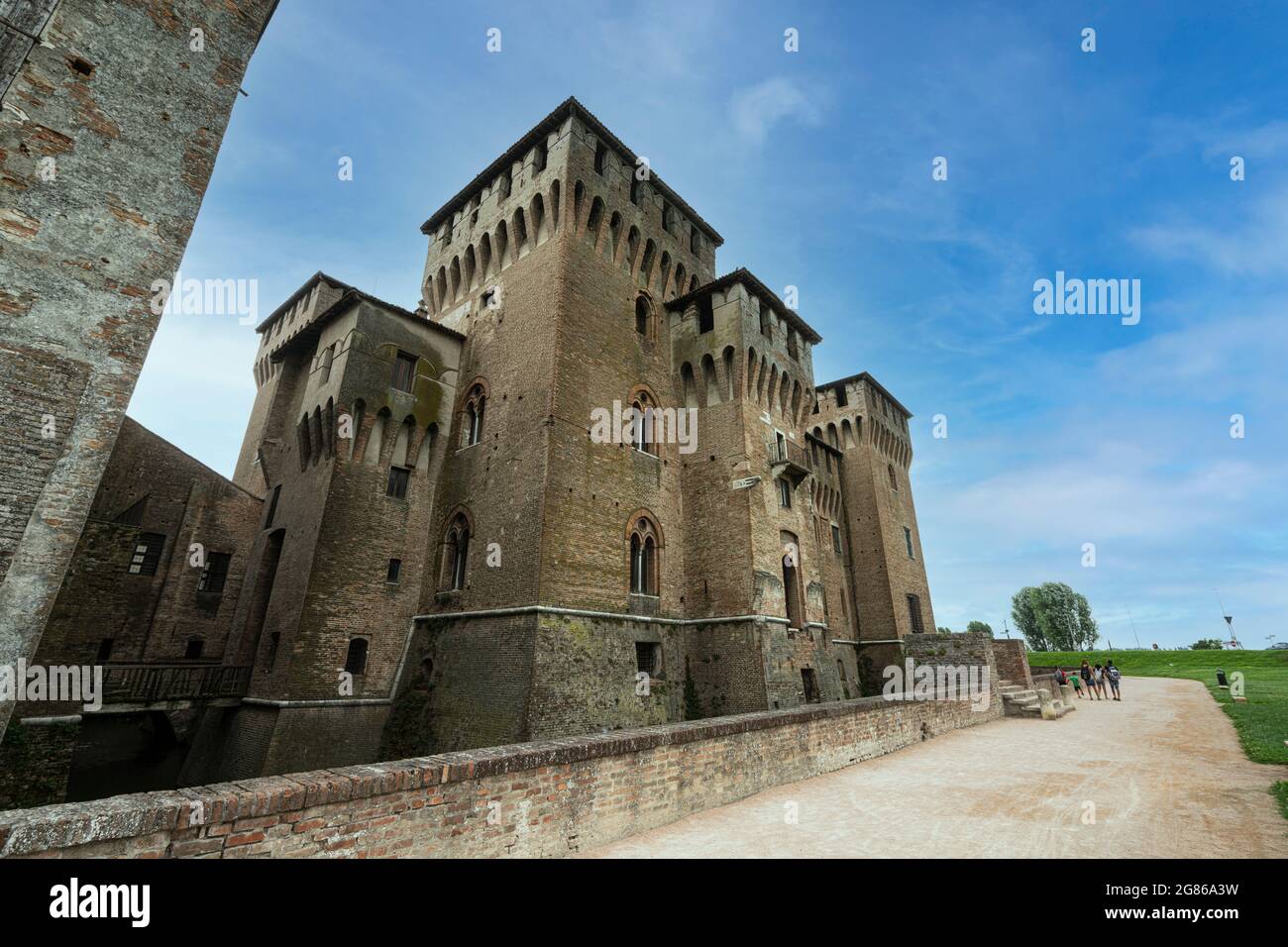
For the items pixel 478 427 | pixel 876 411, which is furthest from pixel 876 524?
pixel 478 427

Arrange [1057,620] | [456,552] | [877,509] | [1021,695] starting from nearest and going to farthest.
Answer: [456,552], [1021,695], [877,509], [1057,620]

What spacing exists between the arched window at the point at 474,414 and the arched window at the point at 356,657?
6.63 m

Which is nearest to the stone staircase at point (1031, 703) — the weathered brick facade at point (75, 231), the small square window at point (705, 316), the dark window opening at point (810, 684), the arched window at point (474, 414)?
the dark window opening at point (810, 684)

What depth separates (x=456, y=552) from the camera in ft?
54.5

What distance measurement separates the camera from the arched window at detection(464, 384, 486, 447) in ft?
58.4

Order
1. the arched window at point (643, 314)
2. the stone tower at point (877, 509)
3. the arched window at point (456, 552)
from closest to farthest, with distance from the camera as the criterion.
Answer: the arched window at point (456, 552) < the arched window at point (643, 314) < the stone tower at point (877, 509)

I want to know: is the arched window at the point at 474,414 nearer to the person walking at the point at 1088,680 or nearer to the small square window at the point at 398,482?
the small square window at the point at 398,482

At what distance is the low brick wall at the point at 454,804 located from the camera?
3.83 meters

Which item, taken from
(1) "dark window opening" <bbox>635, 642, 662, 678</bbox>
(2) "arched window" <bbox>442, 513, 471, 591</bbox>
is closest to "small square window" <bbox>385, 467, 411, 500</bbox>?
(2) "arched window" <bbox>442, 513, 471, 591</bbox>

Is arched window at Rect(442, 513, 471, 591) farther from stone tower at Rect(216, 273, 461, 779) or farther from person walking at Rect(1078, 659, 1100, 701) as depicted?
person walking at Rect(1078, 659, 1100, 701)

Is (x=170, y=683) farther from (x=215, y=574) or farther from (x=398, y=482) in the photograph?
(x=398, y=482)

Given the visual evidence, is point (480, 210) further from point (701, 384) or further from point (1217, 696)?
point (1217, 696)

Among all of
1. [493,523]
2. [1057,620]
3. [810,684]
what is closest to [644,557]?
[493,523]

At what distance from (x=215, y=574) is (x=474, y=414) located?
981 cm
